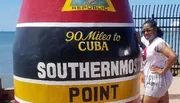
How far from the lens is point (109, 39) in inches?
112

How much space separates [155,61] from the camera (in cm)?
419

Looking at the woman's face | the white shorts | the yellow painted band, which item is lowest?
the white shorts

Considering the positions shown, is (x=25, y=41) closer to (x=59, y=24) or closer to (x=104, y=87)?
(x=59, y=24)

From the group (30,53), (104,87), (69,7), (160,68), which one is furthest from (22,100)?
(160,68)

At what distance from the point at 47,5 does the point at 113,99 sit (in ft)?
3.40

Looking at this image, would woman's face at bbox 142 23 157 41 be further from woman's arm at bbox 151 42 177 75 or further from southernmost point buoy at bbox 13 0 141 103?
southernmost point buoy at bbox 13 0 141 103

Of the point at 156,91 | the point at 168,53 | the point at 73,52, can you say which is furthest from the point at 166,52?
the point at 73,52

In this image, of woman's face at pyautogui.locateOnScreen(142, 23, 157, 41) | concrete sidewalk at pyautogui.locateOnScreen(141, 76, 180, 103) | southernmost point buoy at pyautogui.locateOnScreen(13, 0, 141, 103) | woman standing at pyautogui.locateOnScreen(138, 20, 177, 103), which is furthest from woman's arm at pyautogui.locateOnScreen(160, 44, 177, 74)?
concrete sidewalk at pyautogui.locateOnScreen(141, 76, 180, 103)

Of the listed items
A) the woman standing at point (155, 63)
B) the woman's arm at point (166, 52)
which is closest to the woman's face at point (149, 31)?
the woman standing at point (155, 63)

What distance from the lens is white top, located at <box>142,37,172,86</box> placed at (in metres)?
4.09

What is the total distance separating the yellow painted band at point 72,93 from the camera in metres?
2.77

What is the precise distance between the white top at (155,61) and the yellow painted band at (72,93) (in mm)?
1283

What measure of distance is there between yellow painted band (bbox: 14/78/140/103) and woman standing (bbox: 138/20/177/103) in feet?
4.26

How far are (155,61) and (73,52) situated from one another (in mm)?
1756
